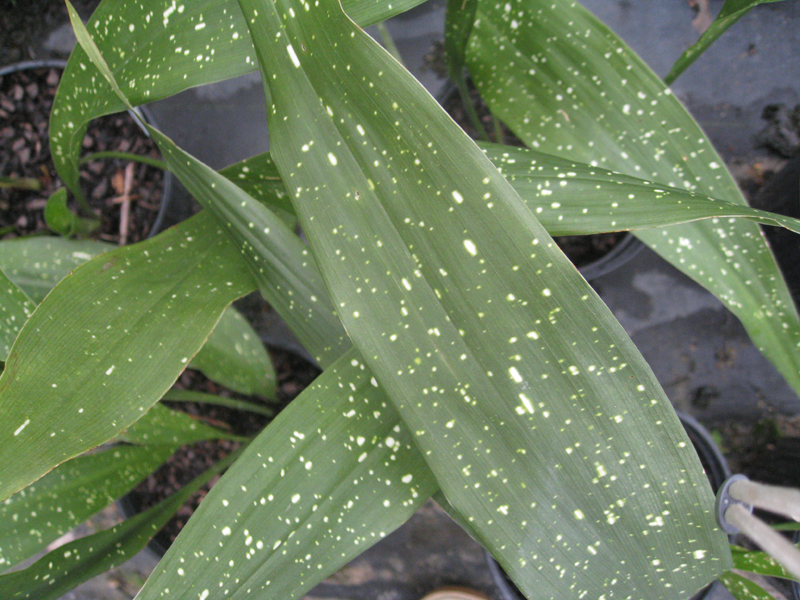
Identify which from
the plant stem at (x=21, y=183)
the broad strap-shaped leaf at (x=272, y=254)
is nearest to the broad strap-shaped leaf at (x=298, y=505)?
the broad strap-shaped leaf at (x=272, y=254)

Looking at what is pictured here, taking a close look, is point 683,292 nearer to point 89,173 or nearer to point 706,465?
point 706,465

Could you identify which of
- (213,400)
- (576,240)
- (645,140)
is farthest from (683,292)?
(213,400)

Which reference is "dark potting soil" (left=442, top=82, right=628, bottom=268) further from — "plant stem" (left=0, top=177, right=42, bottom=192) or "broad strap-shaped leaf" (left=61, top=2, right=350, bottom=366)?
"plant stem" (left=0, top=177, right=42, bottom=192)

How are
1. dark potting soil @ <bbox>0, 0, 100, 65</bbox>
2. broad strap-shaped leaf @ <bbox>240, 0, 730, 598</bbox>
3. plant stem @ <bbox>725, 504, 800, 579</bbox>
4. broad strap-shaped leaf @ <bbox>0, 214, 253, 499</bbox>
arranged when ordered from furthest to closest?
dark potting soil @ <bbox>0, 0, 100, 65</bbox>, broad strap-shaped leaf @ <bbox>0, 214, 253, 499</bbox>, broad strap-shaped leaf @ <bbox>240, 0, 730, 598</bbox>, plant stem @ <bbox>725, 504, 800, 579</bbox>

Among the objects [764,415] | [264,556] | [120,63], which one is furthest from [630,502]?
[764,415]

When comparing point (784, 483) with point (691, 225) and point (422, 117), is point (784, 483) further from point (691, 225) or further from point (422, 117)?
point (422, 117)

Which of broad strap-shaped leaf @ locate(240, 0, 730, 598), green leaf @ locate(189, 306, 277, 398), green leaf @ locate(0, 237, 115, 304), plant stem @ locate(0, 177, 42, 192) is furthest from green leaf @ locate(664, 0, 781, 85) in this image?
plant stem @ locate(0, 177, 42, 192)
